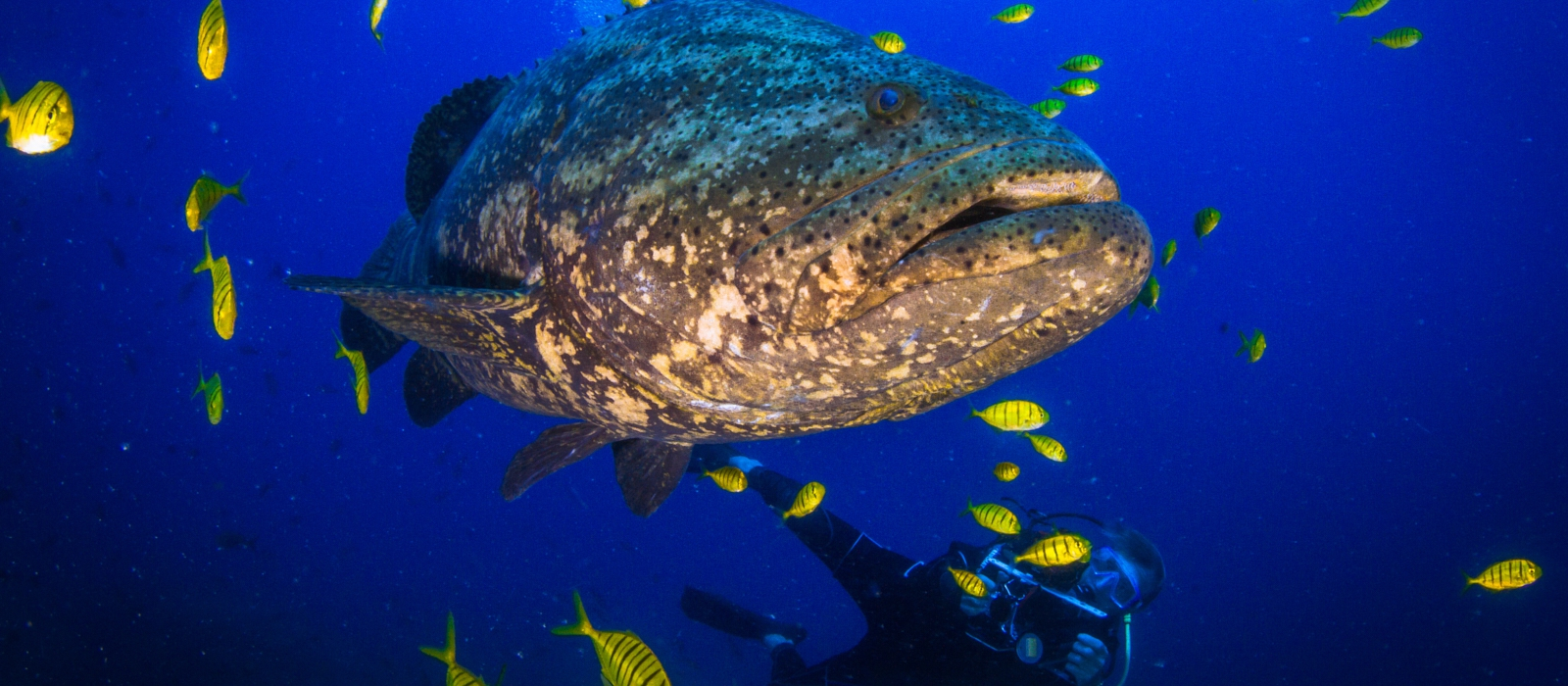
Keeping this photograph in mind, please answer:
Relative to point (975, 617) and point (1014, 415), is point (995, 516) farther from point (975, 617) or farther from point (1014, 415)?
point (975, 617)

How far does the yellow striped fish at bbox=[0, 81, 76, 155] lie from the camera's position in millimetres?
2984

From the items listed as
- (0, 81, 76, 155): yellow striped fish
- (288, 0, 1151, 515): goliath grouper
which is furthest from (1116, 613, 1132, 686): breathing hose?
(0, 81, 76, 155): yellow striped fish

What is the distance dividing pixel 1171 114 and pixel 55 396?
258ft

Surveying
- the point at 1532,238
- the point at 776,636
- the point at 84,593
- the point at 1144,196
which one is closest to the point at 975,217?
the point at 776,636

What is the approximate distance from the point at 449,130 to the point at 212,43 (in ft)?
4.47

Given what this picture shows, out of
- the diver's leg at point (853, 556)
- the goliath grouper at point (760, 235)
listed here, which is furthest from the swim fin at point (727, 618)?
the goliath grouper at point (760, 235)

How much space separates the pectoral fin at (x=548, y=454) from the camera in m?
3.35

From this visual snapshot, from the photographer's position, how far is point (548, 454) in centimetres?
342

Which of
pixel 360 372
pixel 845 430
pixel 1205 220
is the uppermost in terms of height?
pixel 845 430

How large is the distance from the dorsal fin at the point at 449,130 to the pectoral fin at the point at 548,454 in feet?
4.89

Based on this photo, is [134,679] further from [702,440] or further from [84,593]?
[702,440]

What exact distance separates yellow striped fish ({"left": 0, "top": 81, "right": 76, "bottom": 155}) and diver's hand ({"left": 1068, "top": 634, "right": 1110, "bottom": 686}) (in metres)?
7.65

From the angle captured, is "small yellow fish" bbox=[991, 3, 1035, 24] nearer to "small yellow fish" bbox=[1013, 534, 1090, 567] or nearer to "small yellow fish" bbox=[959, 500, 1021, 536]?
"small yellow fish" bbox=[959, 500, 1021, 536]

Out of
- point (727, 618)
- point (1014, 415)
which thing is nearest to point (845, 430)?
point (727, 618)
